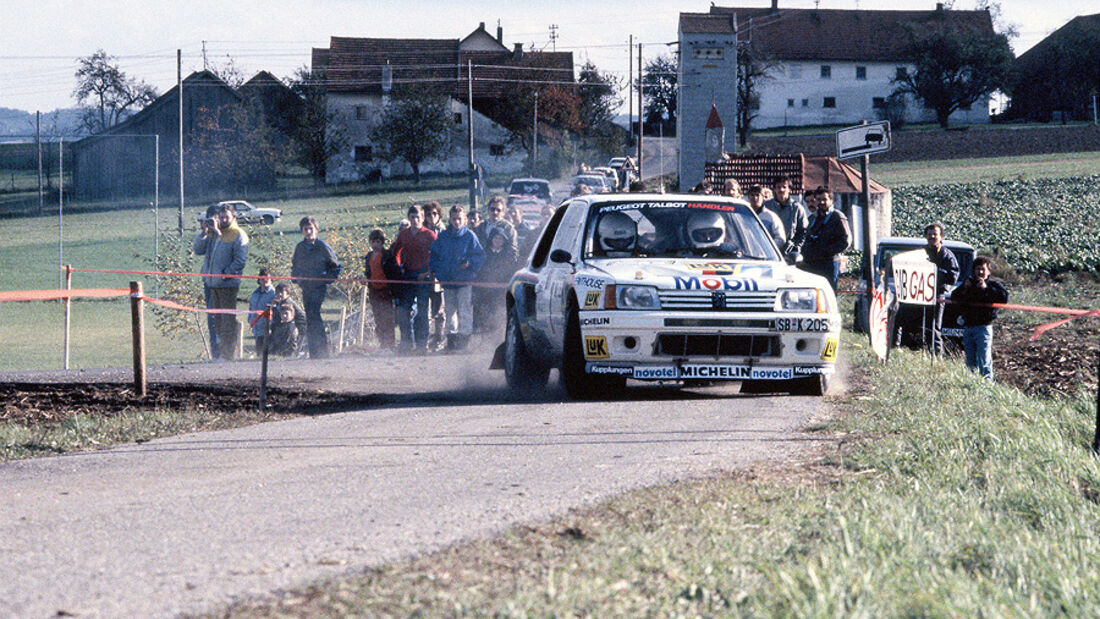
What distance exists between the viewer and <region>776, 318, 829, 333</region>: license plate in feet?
35.1

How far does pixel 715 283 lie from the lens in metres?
10.7

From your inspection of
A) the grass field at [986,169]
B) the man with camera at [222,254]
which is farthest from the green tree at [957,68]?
the man with camera at [222,254]

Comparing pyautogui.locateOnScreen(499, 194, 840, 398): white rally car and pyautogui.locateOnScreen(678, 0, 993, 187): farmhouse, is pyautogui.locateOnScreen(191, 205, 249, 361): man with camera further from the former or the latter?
pyautogui.locateOnScreen(678, 0, 993, 187): farmhouse

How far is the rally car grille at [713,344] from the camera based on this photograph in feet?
34.8

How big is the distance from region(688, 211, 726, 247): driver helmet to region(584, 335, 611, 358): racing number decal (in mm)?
1551

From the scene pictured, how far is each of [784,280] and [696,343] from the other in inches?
34.9

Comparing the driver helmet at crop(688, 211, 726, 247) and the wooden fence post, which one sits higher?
the driver helmet at crop(688, 211, 726, 247)

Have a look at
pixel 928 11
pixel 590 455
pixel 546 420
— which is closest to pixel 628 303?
pixel 546 420

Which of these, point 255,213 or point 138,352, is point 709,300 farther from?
point 255,213

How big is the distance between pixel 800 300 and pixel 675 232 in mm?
1410

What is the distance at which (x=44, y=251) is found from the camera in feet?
162

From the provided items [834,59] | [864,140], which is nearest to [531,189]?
[864,140]

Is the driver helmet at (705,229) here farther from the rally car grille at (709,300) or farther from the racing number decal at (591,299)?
the racing number decal at (591,299)

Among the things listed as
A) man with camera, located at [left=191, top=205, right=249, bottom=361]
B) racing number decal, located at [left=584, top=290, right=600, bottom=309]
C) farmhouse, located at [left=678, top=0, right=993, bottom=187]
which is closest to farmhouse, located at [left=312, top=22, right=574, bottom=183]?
farmhouse, located at [left=678, top=0, right=993, bottom=187]
